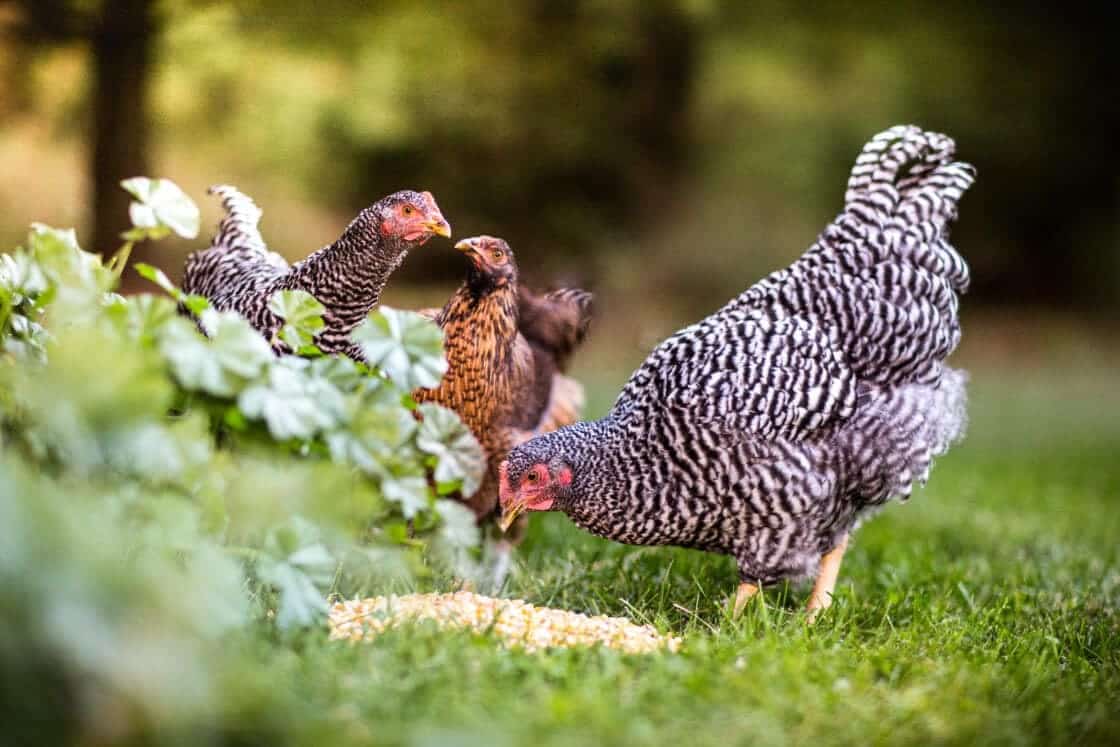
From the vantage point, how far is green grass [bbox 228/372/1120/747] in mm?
1963

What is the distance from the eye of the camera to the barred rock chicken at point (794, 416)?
3.12 m

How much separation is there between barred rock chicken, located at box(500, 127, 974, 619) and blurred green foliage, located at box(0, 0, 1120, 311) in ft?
9.68

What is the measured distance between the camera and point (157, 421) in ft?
6.66

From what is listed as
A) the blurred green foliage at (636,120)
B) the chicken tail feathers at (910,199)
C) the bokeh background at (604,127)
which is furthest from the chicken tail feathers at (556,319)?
the blurred green foliage at (636,120)

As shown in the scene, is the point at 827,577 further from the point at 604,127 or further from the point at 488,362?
the point at 604,127

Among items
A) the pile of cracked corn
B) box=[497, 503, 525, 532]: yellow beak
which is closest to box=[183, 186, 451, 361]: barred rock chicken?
box=[497, 503, 525, 532]: yellow beak

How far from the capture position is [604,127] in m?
10.7

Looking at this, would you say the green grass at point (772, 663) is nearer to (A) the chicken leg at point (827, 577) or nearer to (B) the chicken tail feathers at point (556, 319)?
(A) the chicken leg at point (827, 577)

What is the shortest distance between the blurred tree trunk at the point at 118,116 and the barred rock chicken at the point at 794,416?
3159mm

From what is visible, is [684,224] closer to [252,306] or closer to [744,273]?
→ [744,273]

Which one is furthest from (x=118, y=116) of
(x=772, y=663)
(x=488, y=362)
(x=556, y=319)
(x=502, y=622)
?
(x=772, y=663)

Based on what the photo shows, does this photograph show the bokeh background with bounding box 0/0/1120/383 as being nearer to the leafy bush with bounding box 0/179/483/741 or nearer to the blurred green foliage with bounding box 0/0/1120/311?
the blurred green foliage with bounding box 0/0/1120/311

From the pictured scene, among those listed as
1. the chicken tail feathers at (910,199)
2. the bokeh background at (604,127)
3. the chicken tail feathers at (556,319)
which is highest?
the bokeh background at (604,127)

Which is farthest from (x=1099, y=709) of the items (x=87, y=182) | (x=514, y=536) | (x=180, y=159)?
(x=180, y=159)
